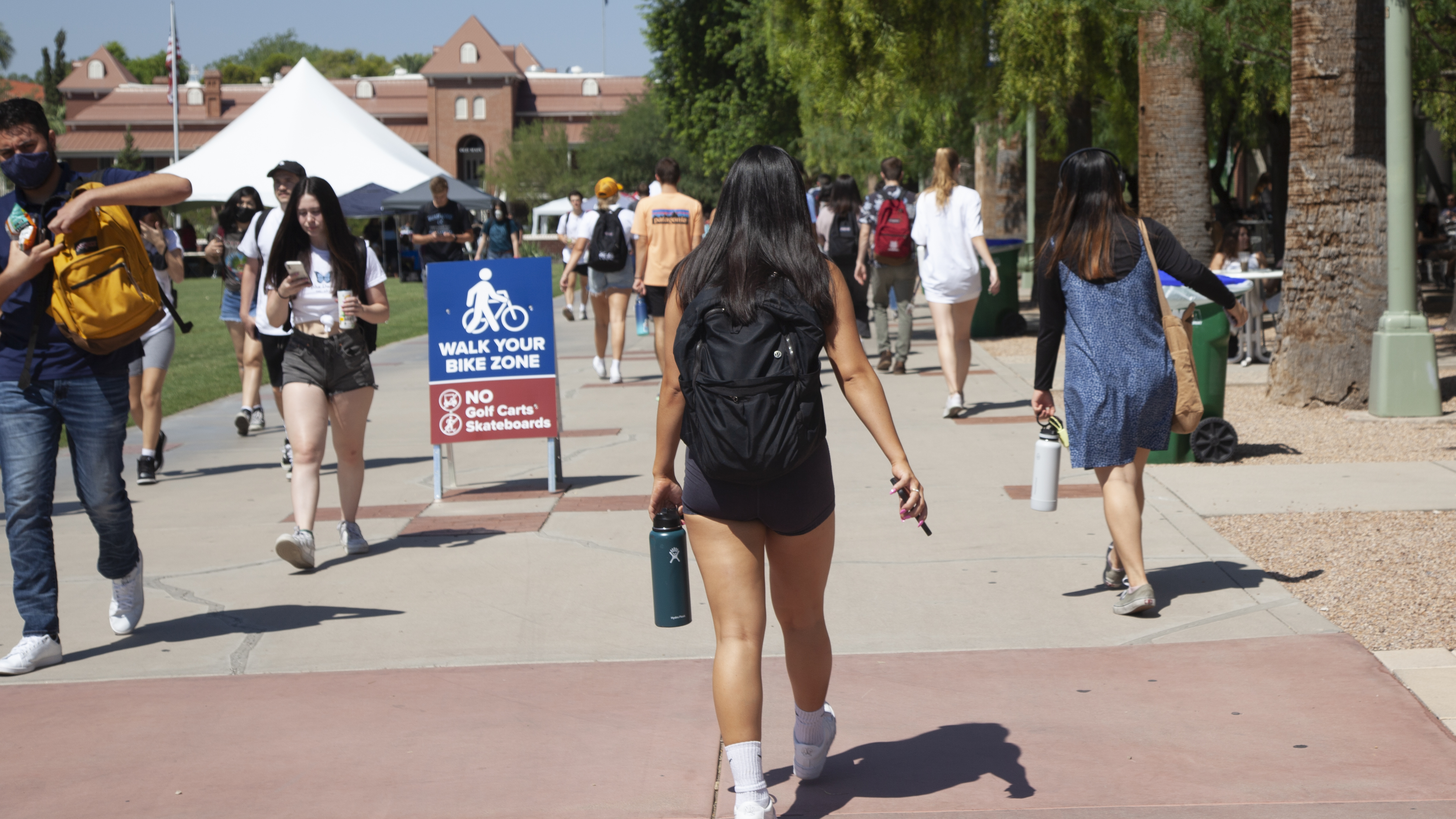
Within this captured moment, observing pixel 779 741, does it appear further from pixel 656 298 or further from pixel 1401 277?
pixel 656 298

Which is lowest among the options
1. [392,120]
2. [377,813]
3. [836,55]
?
[377,813]

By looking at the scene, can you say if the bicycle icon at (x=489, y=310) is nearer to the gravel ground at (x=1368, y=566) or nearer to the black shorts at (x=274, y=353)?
the black shorts at (x=274, y=353)

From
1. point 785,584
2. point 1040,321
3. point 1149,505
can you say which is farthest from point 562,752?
point 1149,505

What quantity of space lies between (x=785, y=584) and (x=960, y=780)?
79 cm

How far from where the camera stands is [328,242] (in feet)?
21.7

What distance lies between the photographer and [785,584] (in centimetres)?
359

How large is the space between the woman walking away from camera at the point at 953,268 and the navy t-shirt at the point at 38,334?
6.62 meters

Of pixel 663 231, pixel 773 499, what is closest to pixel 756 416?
pixel 773 499

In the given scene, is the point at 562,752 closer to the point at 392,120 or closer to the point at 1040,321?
the point at 1040,321

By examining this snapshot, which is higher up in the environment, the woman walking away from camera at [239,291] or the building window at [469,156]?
the building window at [469,156]

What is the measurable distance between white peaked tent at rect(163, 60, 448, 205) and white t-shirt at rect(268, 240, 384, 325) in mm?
19760

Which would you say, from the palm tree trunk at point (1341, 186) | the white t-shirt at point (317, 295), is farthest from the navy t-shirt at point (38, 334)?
the palm tree trunk at point (1341, 186)

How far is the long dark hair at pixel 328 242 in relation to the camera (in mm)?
6543

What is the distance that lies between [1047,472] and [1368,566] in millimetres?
1486
